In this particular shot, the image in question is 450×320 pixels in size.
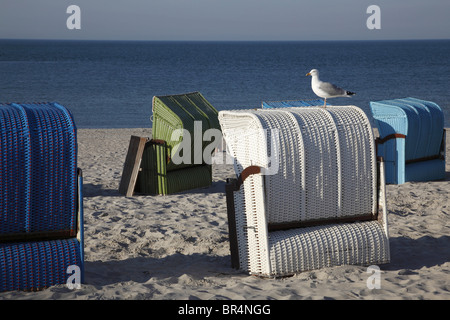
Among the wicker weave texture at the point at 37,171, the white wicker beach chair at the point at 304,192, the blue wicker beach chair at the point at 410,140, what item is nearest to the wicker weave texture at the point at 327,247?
the white wicker beach chair at the point at 304,192

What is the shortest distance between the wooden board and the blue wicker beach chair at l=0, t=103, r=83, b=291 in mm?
4460

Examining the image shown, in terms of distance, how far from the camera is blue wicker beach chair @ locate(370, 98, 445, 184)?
9.96m

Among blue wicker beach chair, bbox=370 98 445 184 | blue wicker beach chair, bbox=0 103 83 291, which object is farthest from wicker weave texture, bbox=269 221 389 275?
blue wicker beach chair, bbox=370 98 445 184

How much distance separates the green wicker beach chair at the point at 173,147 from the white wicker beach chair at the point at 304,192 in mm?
3731

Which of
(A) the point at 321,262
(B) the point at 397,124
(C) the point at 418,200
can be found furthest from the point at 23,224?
(B) the point at 397,124

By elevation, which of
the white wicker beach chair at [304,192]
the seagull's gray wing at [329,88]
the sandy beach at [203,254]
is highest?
the seagull's gray wing at [329,88]

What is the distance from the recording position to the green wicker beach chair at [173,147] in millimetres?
9531

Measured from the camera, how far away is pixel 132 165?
383 inches

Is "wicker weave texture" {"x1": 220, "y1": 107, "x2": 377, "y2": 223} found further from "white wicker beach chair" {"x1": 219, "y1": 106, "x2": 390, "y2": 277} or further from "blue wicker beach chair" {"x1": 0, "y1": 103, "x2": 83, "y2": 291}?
"blue wicker beach chair" {"x1": 0, "y1": 103, "x2": 83, "y2": 291}

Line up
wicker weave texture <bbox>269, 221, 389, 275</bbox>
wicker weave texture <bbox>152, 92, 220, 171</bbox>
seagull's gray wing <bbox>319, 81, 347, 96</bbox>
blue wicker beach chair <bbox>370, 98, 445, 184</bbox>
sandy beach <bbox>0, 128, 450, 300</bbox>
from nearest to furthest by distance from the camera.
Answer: sandy beach <bbox>0, 128, 450, 300</bbox> < wicker weave texture <bbox>269, 221, 389, 275</bbox> < seagull's gray wing <bbox>319, 81, 347, 96</bbox> < wicker weave texture <bbox>152, 92, 220, 171</bbox> < blue wicker beach chair <bbox>370, 98, 445, 184</bbox>

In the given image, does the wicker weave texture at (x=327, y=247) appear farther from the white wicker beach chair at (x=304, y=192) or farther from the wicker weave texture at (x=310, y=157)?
the wicker weave texture at (x=310, y=157)

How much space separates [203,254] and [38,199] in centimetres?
221
